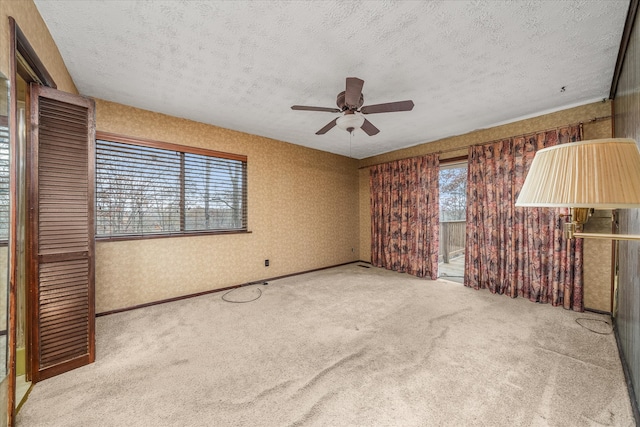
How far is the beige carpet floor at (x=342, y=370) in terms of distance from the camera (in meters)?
1.45

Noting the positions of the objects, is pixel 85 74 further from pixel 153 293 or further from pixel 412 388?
pixel 412 388

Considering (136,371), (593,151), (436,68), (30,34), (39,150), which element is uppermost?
(436,68)

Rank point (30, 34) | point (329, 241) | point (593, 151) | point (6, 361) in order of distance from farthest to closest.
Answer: point (329, 241)
point (30, 34)
point (6, 361)
point (593, 151)

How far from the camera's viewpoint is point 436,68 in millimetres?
2170

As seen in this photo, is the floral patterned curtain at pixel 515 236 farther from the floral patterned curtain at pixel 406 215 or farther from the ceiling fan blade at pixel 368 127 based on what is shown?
the ceiling fan blade at pixel 368 127

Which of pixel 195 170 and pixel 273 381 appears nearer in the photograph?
pixel 273 381

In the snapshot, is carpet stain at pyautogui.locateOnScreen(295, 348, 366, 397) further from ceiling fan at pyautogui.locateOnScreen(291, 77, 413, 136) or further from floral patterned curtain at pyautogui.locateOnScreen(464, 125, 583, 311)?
floral patterned curtain at pyautogui.locateOnScreen(464, 125, 583, 311)

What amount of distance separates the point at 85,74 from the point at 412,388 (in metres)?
3.73

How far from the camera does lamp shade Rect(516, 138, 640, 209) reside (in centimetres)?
65

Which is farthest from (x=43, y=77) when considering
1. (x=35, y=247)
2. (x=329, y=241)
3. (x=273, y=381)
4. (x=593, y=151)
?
(x=329, y=241)

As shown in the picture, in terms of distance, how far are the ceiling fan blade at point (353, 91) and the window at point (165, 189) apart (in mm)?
2277

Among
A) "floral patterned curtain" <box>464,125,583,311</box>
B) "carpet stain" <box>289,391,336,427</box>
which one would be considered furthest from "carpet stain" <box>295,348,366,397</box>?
"floral patterned curtain" <box>464,125,583,311</box>

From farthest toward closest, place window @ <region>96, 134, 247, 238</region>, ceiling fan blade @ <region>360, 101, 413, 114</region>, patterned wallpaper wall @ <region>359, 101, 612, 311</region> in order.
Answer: window @ <region>96, 134, 247, 238</region> < patterned wallpaper wall @ <region>359, 101, 612, 311</region> < ceiling fan blade @ <region>360, 101, 413, 114</region>

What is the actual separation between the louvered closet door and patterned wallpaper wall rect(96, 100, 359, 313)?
3.61 feet
